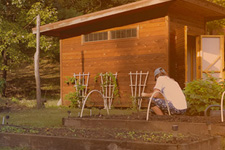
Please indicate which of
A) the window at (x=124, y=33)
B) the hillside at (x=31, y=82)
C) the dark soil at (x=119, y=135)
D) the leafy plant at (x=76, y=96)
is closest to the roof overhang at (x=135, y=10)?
the window at (x=124, y=33)

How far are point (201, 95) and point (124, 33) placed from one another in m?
5.96

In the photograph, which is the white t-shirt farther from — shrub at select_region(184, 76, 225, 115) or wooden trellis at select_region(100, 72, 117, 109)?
wooden trellis at select_region(100, 72, 117, 109)

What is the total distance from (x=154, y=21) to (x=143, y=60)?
4.64ft

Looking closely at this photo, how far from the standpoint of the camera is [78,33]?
16.5 meters

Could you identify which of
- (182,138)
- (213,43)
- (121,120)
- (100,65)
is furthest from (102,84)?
(182,138)

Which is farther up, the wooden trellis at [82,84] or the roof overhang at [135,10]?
the roof overhang at [135,10]

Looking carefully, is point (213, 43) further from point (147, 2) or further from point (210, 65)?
point (147, 2)

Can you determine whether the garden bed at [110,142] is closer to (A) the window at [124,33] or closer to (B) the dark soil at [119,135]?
(B) the dark soil at [119,135]

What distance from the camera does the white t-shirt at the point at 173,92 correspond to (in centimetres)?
861

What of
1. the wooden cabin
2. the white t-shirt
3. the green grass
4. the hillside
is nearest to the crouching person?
the white t-shirt

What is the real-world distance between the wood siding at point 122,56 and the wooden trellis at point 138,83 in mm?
156

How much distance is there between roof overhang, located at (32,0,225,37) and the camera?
1307 cm

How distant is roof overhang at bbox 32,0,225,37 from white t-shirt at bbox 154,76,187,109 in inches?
183

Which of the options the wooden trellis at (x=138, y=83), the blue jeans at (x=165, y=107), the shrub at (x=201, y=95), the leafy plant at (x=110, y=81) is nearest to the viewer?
the blue jeans at (x=165, y=107)
